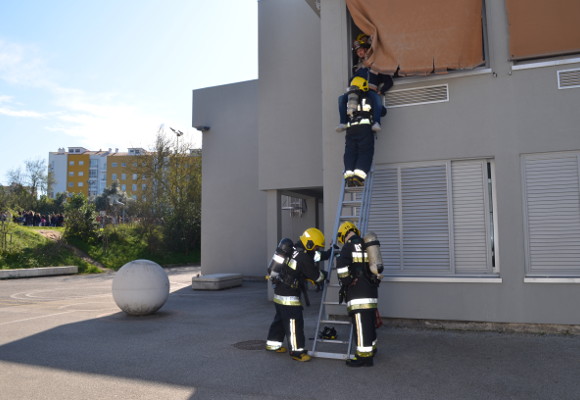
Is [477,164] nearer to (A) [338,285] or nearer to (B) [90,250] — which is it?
(A) [338,285]

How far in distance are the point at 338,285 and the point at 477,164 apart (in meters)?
3.47

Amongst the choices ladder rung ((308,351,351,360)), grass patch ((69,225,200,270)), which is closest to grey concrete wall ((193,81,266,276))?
grass patch ((69,225,200,270))

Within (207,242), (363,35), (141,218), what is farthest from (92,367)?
(141,218)

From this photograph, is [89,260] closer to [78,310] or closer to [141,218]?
[141,218]

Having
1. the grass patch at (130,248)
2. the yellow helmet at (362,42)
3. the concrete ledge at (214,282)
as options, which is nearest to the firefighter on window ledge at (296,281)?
the yellow helmet at (362,42)

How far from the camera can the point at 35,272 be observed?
2202 cm

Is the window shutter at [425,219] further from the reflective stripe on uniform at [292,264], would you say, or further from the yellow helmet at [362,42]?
the reflective stripe on uniform at [292,264]

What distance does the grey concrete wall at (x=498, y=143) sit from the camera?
25.2 ft

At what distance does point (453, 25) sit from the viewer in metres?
8.37

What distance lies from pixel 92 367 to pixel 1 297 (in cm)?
1012

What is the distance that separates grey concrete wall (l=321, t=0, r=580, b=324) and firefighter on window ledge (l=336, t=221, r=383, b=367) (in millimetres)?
2334

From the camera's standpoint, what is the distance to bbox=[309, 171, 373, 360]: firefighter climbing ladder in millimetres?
6543

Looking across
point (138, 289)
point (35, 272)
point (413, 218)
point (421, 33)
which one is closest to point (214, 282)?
point (138, 289)

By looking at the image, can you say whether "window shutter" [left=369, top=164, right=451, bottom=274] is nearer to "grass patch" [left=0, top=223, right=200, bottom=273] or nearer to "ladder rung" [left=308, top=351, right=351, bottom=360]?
"ladder rung" [left=308, top=351, right=351, bottom=360]
